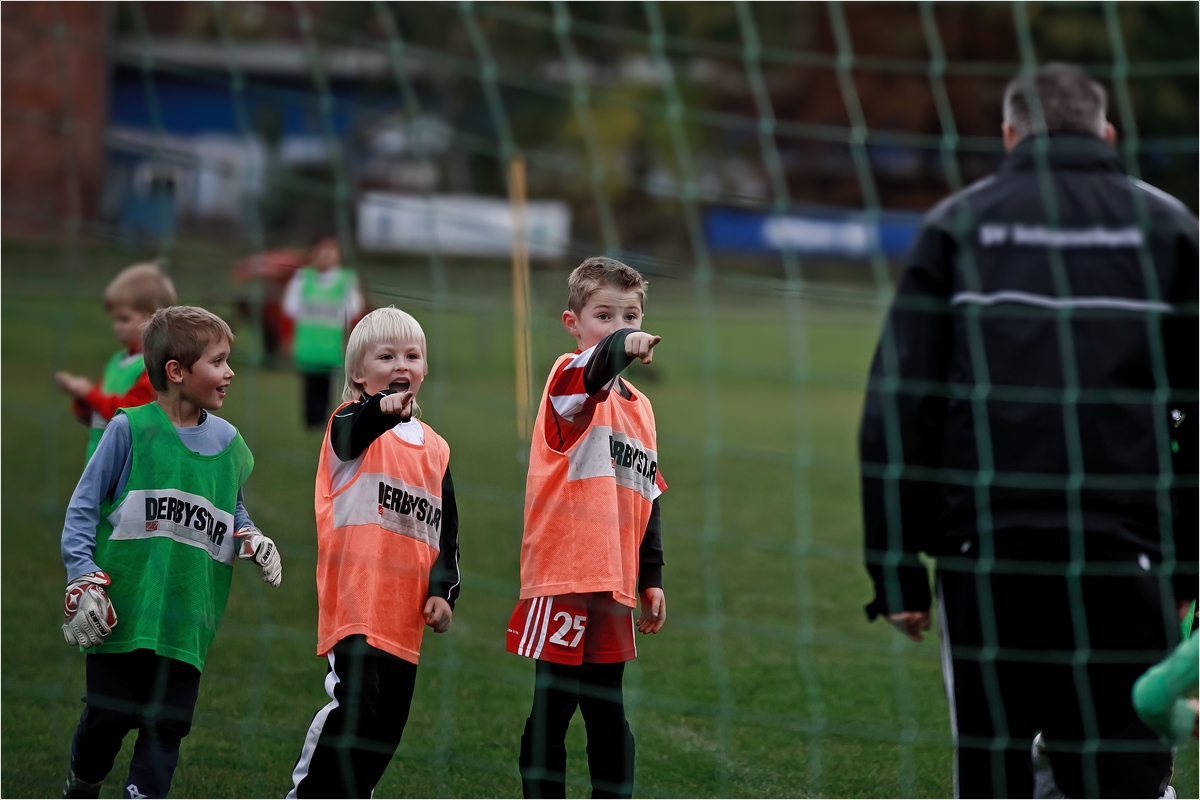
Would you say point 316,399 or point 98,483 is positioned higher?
point 316,399

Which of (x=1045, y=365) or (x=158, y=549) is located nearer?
(x=1045, y=365)

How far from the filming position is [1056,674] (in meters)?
2.48

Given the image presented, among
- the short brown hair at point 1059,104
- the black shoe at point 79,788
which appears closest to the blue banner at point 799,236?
the short brown hair at point 1059,104

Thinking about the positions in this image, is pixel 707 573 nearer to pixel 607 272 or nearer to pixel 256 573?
pixel 256 573

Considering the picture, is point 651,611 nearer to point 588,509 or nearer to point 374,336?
point 588,509

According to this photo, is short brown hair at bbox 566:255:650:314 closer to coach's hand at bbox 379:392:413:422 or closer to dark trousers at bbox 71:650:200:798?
coach's hand at bbox 379:392:413:422

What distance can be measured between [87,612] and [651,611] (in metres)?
1.31

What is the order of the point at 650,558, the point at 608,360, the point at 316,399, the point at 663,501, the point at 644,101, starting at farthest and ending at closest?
the point at 644,101
the point at 316,399
the point at 663,501
the point at 650,558
the point at 608,360

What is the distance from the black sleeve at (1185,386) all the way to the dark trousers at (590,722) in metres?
1.25

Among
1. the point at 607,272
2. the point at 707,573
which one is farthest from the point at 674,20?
the point at 607,272

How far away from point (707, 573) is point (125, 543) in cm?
364

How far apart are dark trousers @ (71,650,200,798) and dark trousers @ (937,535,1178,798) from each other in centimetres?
174

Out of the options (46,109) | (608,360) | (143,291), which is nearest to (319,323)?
(143,291)

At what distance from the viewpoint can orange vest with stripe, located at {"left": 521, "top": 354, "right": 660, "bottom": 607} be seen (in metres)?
2.96
